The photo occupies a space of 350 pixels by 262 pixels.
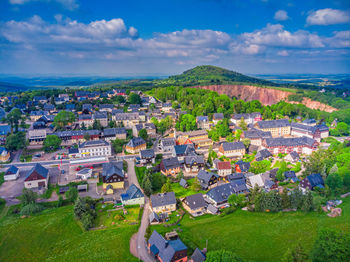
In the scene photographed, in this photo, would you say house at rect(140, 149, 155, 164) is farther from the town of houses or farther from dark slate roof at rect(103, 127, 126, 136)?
dark slate roof at rect(103, 127, 126, 136)

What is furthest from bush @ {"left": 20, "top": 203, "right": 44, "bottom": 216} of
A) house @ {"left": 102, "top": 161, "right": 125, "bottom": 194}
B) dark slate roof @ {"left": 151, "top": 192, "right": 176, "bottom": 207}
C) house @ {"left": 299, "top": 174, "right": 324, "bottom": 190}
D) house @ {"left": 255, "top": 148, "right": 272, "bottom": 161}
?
house @ {"left": 299, "top": 174, "right": 324, "bottom": 190}

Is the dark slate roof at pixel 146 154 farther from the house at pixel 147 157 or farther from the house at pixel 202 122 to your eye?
the house at pixel 202 122

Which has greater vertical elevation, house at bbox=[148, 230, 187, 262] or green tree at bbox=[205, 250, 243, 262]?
green tree at bbox=[205, 250, 243, 262]

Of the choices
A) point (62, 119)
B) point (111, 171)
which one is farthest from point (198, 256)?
point (62, 119)

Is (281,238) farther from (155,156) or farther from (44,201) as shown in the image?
(44,201)

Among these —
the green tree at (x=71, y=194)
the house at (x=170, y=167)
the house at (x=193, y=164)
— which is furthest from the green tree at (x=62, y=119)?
the house at (x=193, y=164)

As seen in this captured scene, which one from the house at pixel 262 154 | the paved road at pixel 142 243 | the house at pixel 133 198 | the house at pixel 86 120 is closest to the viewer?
the paved road at pixel 142 243
